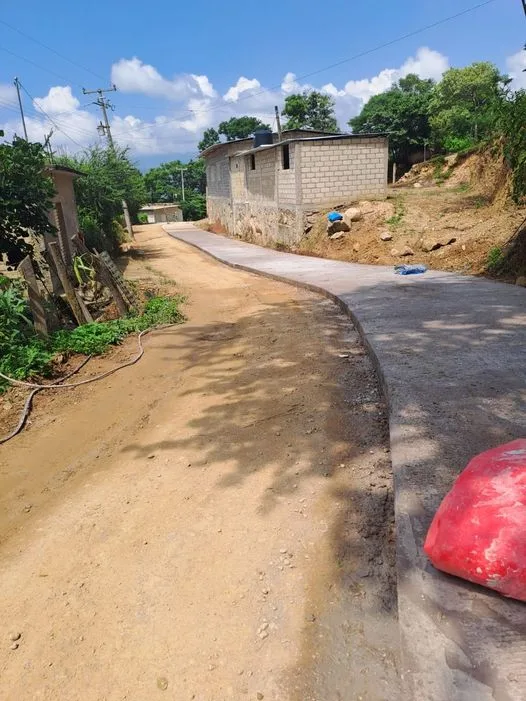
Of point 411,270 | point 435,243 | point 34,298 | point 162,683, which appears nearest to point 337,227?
point 435,243

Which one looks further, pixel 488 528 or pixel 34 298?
pixel 34 298

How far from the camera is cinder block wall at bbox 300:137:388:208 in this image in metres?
15.3

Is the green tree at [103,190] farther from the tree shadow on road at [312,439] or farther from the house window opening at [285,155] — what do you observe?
the tree shadow on road at [312,439]

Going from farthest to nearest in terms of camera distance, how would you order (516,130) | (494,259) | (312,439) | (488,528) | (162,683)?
(494,259) → (516,130) → (312,439) → (162,683) → (488,528)

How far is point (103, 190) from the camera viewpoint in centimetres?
1945

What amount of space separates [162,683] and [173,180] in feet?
271

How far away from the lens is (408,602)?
6.65 ft

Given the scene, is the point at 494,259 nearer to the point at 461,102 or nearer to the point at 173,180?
the point at 461,102

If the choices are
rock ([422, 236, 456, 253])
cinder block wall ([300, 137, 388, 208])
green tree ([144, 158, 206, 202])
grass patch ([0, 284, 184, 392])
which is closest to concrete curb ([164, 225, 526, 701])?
rock ([422, 236, 456, 253])

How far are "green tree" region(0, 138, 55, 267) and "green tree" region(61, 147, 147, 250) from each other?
8.99m

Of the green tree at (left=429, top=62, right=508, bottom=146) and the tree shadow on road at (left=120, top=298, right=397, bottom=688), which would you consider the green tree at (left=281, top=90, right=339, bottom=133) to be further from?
the tree shadow on road at (left=120, top=298, right=397, bottom=688)

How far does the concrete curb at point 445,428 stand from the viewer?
174 centimetres

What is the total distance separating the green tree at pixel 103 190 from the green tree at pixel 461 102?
1624cm

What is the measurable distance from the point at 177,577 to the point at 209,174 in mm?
33891
